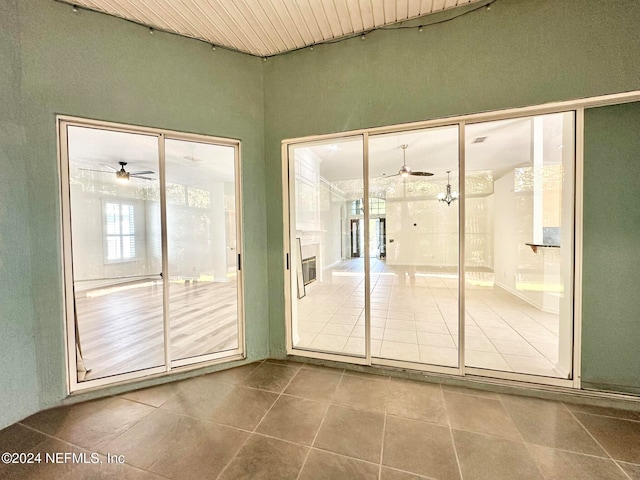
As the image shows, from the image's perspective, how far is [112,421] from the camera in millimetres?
1875

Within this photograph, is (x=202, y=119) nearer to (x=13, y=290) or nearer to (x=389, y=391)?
(x=13, y=290)

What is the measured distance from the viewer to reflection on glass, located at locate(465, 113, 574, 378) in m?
2.31

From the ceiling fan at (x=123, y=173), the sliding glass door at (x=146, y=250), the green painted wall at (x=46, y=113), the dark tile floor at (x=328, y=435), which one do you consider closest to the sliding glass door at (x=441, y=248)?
the dark tile floor at (x=328, y=435)

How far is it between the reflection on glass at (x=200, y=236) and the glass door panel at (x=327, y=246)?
136cm

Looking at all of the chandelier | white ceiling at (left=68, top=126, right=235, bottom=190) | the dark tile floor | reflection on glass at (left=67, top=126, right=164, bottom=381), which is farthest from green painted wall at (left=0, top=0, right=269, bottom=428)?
the chandelier

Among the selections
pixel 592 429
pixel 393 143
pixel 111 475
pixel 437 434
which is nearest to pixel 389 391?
pixel 437 434

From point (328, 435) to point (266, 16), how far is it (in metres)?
3.28

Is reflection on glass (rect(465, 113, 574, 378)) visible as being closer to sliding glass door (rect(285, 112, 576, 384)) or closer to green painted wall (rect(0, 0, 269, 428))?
sliding glass door (rect(285, 112, 576, 384))

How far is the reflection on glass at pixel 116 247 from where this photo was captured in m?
3.38

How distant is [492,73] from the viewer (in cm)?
208

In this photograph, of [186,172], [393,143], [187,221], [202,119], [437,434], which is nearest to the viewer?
[437,434]

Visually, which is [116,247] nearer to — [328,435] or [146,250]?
[146,250]

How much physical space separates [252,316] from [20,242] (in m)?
1.91

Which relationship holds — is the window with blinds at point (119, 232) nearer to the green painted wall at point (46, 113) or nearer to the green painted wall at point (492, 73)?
the green painted wall at point (46, 113)
